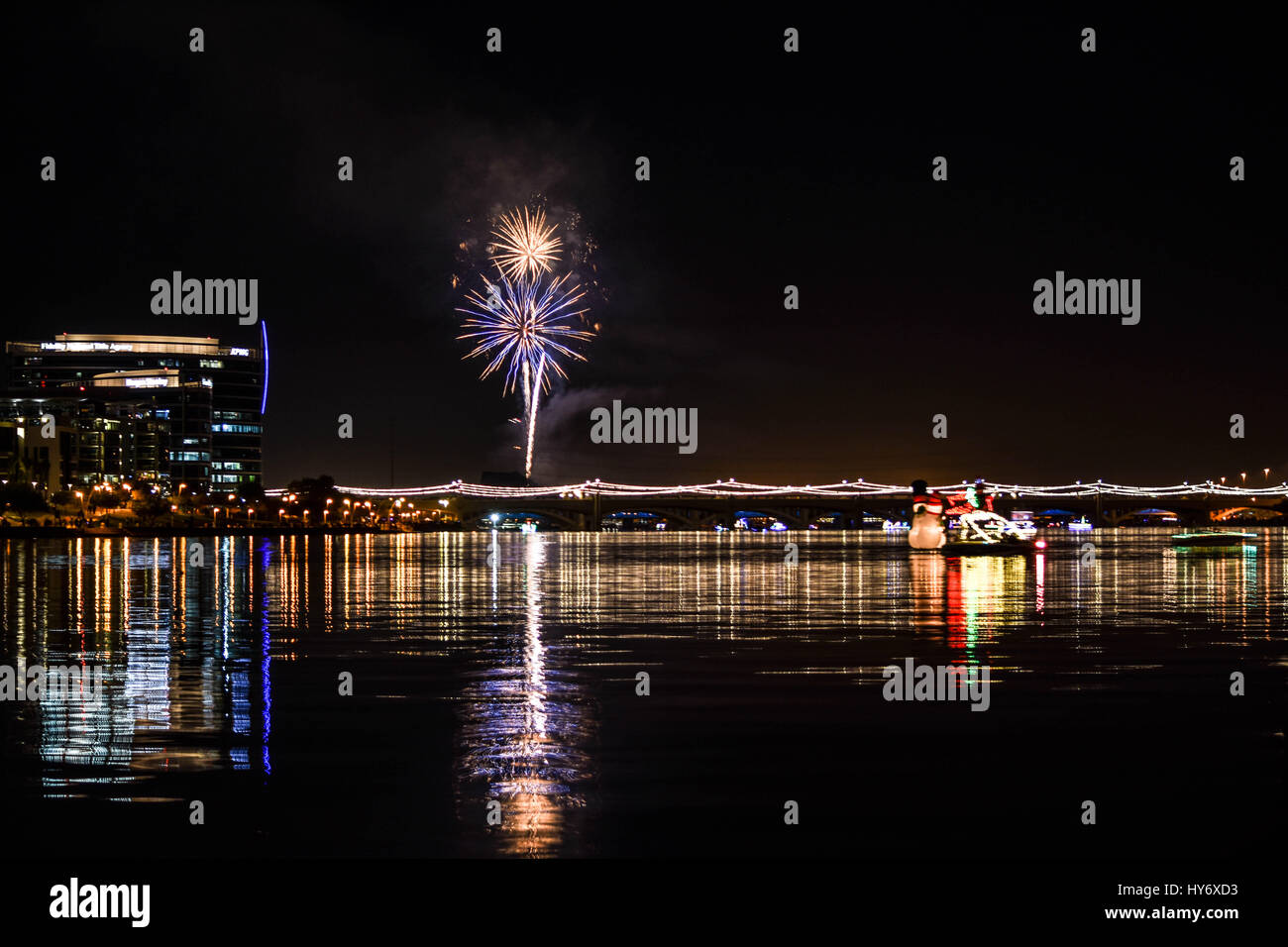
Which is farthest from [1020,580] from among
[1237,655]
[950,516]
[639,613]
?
[950,516]

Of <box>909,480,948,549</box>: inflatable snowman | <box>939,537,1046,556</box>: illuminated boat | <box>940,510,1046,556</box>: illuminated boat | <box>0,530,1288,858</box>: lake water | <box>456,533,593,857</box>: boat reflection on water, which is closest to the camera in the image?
<box>456,533,593,857</box>: boat reflection on water

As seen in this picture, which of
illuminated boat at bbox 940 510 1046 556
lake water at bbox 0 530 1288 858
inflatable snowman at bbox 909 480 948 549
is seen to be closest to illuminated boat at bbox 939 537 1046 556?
illuminated boat at bbox 940 510 1046 556

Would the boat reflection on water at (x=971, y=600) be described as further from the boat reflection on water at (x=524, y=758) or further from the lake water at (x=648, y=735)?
the boat reflection on water at (x=524, y=758)

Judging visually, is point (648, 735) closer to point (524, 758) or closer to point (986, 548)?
point (524, 758)

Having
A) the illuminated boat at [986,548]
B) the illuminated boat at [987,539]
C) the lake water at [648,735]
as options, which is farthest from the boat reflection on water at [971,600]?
the illuminated boat at [987,539]

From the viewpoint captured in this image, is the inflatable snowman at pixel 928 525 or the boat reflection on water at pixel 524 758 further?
the inflatable snowman at pixel 928 525

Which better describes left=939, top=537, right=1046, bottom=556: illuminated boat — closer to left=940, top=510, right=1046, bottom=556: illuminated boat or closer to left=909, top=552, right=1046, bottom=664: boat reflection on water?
left=940, top=510, right=1046, bottom=556: illuminated boat
